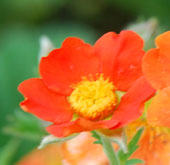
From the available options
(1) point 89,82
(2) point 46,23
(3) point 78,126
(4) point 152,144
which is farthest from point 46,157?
(2) point 46,23

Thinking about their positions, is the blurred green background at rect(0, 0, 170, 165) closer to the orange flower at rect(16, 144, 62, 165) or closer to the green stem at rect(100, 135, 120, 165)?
the orange flower at rect(16, 144, 62, 165)

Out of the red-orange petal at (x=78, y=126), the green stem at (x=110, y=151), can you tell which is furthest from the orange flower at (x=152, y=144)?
the red-orange petal at (x=78, y=126)

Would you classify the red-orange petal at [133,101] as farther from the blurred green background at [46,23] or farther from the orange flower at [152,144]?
the blurred green background at [46,23]

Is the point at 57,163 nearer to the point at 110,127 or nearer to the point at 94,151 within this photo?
the point at 94,151

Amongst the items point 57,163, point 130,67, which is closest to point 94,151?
point 57,163

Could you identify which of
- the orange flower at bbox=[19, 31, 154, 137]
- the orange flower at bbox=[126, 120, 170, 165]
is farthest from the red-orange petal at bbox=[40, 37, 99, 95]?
the orange flower at bbox=[126, 120, 170, 165]

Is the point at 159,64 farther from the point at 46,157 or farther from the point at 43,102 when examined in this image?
the point at 46,157
